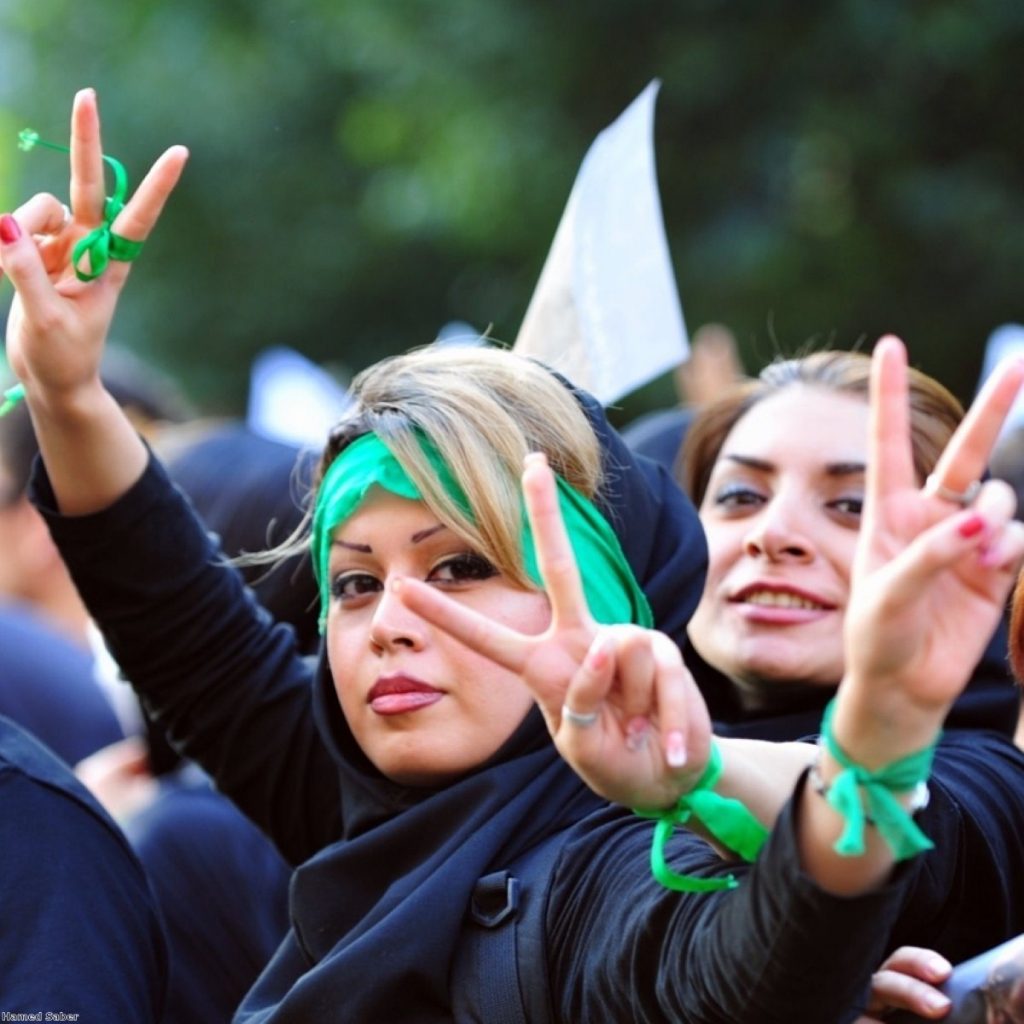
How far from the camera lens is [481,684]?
9.23 ft

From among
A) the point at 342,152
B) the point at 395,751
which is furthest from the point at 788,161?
the point at 395,751

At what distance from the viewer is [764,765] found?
2.38 m

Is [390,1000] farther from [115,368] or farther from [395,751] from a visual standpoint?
[115,368]

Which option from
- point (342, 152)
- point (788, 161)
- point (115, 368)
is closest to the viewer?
point (115, 368)

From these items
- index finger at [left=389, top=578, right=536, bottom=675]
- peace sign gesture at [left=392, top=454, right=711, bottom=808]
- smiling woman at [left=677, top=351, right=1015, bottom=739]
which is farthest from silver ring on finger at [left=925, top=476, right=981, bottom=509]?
smiling woman at [left=677, top=351, right=1015, bottom=739]

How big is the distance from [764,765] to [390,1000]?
0.60 metres

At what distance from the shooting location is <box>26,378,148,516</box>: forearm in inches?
129

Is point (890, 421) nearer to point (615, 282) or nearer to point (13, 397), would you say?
point (13, 397)

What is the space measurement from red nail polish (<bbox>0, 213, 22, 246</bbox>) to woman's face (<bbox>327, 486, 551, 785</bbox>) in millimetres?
663

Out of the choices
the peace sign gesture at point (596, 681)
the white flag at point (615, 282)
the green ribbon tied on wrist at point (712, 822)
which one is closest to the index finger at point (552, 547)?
the peace sign gesture at point (596, 681)

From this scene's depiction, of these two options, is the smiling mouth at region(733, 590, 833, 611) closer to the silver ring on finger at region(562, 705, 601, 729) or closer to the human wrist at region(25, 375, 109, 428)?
the human wrist at region(25, 375, 109, 428)

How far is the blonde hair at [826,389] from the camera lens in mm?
3566

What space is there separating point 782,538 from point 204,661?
39.3 inches

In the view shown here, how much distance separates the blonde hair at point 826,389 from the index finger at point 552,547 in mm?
1405
